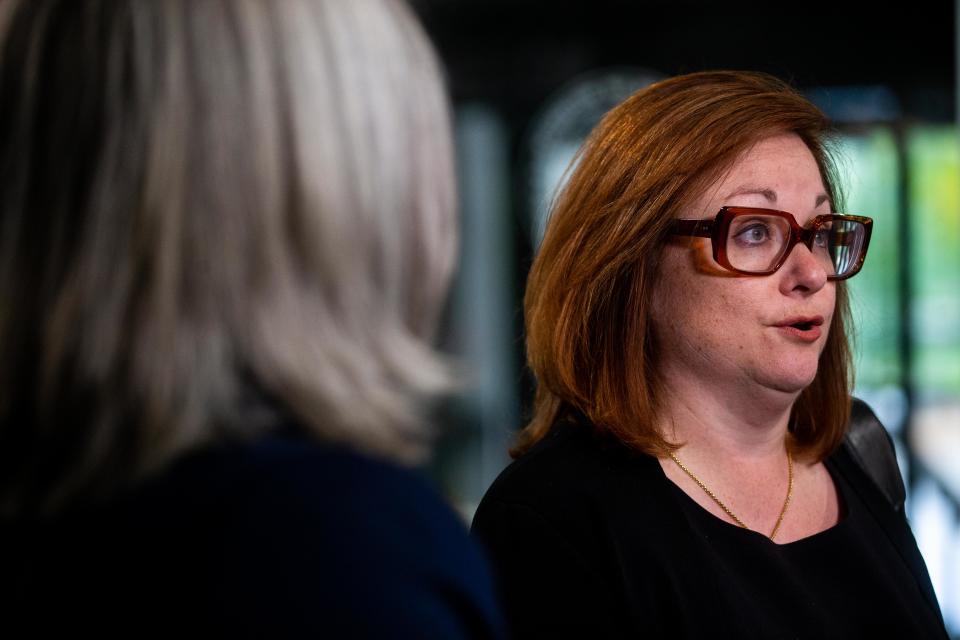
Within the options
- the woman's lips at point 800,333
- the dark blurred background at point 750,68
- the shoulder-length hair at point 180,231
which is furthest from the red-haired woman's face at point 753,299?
the dark blurred background at point 750,68

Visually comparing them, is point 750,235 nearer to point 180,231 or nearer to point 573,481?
point 573,481

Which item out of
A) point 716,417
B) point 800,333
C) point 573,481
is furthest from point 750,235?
point 573,481

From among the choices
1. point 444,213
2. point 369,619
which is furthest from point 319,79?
point 369,619

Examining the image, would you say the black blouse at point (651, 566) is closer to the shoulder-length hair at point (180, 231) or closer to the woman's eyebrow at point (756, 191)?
the woman's eyebrow at point (756, 191)

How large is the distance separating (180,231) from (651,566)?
2.73 ft

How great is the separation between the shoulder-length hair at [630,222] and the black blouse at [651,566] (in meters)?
0.09

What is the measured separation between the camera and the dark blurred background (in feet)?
18.0

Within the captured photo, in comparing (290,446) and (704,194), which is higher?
(704,194)

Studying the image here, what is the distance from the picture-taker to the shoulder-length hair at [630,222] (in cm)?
134

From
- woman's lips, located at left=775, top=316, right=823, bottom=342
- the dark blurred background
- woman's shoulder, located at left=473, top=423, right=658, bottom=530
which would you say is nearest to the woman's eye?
woman's lips, located at left=775, top=316, right=823, bottom=342

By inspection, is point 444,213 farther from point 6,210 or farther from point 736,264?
point 736,264

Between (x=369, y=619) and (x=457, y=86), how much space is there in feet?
19.3

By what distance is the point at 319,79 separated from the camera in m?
0.67

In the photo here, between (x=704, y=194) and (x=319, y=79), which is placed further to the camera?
(x=704, y=194)
